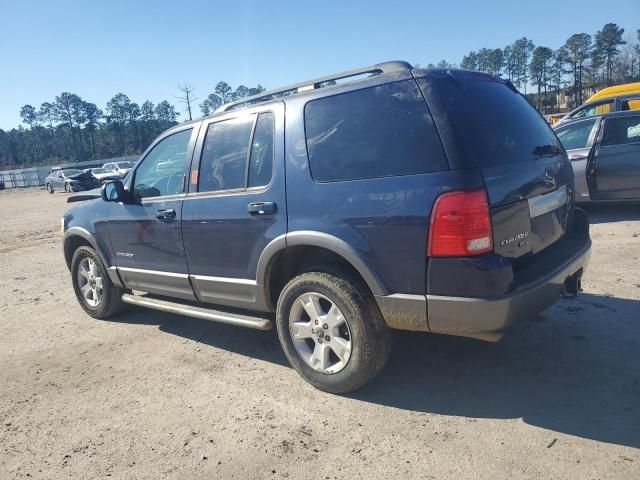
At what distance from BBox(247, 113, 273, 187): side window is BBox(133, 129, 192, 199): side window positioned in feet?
2.78

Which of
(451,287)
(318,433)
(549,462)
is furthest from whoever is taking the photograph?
(318,433)

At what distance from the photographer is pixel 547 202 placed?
324 centimetres

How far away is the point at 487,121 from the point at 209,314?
254 centimetres

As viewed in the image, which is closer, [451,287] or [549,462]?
[549,462]

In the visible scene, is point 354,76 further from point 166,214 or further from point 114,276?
point 114,276

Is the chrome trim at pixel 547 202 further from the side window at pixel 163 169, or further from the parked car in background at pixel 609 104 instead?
the parked car in background at pixel 609 104

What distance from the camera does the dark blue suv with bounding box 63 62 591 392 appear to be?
2.72 metres

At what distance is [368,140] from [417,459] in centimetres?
182

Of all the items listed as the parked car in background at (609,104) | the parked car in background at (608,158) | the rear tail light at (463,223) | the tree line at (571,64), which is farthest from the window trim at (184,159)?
the tree line at (571,64)

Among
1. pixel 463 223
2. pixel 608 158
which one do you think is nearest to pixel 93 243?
pixel 463 223

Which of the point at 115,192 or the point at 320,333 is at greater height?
the point at 115,192

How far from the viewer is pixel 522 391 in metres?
3.16

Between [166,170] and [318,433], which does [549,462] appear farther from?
[166,170]

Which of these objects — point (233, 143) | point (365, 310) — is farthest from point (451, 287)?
point (233, 143)
